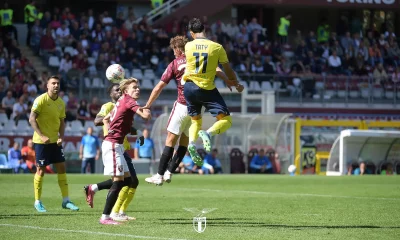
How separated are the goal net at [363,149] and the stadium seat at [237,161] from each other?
9.59ft

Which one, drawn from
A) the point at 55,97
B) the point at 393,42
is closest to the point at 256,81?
the point at 393,42

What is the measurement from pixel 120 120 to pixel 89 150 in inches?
654

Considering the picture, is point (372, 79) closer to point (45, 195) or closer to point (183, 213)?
point (45, 195)

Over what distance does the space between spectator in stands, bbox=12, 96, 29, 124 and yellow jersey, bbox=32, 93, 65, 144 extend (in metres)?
16.2

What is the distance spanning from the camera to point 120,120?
40.9 ft

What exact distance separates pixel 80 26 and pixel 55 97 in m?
22.7

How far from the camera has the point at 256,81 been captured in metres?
36.5

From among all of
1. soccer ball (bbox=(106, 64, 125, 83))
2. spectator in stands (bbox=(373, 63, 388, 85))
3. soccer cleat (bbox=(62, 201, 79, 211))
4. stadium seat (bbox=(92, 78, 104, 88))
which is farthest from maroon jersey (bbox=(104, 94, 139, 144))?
spectator in stands (bbox=(373, 63, 388, 85))

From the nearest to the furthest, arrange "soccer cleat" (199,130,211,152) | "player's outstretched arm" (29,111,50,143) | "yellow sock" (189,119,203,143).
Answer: "soccer cleat" (199,130,211,152) → "yellow sock" (189,119,203,143) → "player's outstretched arm" (29,111,50,143)

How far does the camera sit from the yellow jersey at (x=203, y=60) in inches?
510

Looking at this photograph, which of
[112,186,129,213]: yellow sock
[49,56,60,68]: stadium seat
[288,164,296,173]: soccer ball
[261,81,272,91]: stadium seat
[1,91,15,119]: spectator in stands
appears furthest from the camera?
[261,81,272,91]: stadium seat

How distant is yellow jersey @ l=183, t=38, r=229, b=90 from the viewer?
42.5ft

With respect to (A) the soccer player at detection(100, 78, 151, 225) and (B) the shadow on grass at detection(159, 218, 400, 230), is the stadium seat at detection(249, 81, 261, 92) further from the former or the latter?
(A) the soccer player at detection(100, 78, 151, 225)

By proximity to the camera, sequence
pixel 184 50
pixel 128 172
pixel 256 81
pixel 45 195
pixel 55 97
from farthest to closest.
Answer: pixel 256 81
pixel 45 195
pixel 55 97
pixel 184 50
pixel 128 172
